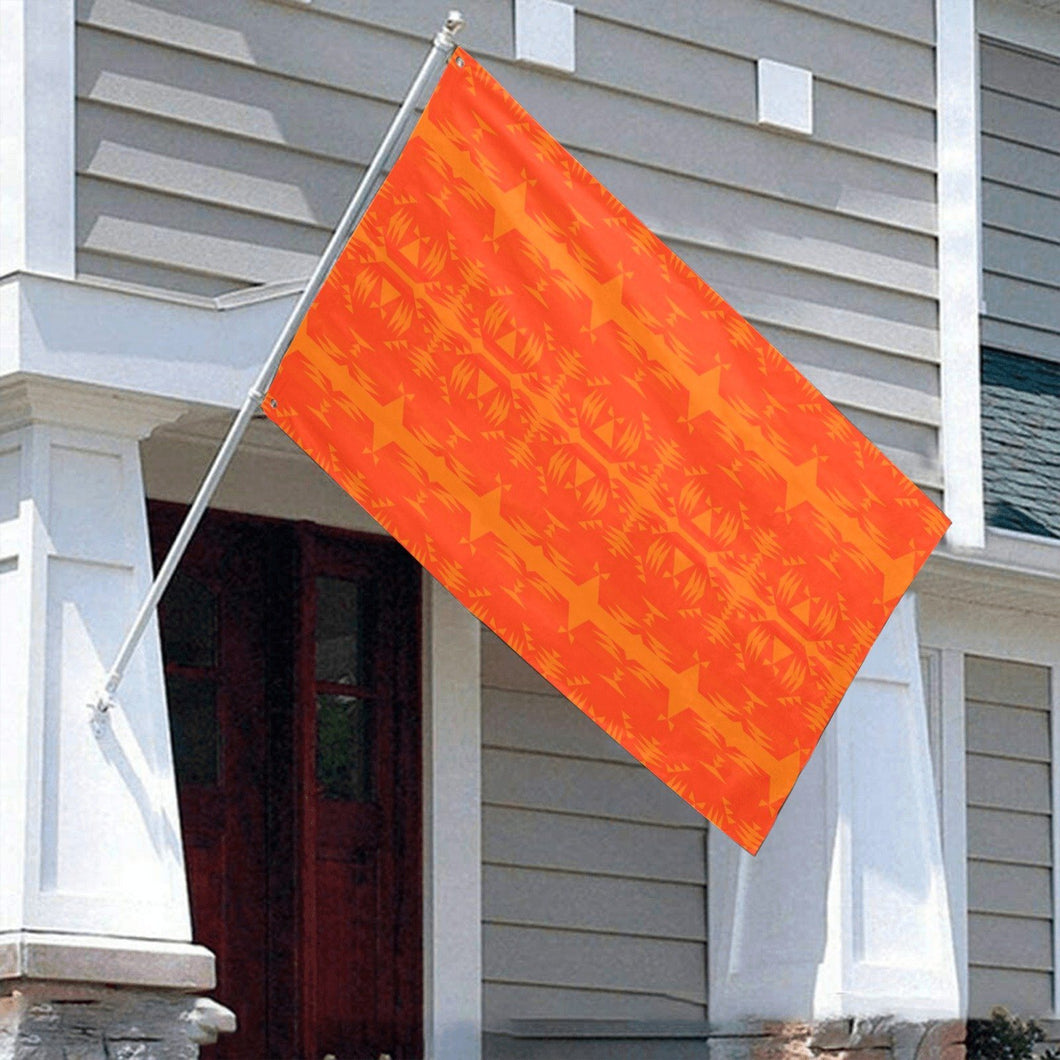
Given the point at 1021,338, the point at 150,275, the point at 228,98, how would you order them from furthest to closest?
1. the point at 1021,338
2. the point at 228,98
3. the point at 150,275

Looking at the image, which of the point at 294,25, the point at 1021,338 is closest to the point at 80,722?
the point at 294,25

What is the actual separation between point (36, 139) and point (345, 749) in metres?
2.38

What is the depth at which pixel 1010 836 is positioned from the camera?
1041cm

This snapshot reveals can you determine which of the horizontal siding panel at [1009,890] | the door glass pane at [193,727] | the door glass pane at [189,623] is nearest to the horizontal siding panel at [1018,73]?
the horizontal siding panel at [1009,890]

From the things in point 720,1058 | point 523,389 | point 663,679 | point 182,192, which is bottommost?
point 720,1058

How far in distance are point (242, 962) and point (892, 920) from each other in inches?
80.1

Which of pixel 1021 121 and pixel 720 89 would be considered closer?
pixel 720 89

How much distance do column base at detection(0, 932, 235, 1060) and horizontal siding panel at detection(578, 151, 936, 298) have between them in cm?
298

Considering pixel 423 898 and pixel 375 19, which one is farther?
pixel 423 898

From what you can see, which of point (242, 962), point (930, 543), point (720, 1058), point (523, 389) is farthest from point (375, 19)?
point (720, 1058)

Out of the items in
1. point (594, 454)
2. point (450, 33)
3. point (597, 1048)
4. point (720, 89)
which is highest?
point (720, 89)

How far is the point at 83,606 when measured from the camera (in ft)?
23.6

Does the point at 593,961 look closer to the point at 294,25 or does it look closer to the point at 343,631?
the point at 343,631

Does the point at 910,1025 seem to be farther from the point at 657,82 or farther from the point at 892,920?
the point at 657,82
